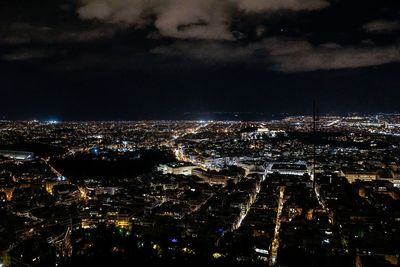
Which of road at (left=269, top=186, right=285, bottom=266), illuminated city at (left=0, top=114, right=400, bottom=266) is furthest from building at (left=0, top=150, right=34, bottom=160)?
road at (left=269, top=186, right=285, bottom=266)

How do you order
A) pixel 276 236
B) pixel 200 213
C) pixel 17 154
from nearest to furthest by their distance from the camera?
pixel 276 236 → pixel 200 213 → pixel 17 154

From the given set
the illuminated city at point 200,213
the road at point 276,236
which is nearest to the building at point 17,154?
the illuminated city at point 200,213

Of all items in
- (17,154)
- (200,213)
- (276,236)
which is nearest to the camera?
(276,236)

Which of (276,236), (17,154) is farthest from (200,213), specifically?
(17,154)

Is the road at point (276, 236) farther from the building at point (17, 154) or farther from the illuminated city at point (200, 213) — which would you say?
the building at point (17, 154)

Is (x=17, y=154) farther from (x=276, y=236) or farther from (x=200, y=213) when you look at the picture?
(x=276, y=236)

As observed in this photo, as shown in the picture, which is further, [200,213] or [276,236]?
[200,213]

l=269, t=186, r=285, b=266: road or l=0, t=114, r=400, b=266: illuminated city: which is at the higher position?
l=0, t=114, r=400, b=266: illuminated city

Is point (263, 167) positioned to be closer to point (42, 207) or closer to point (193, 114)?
point (42, 207)

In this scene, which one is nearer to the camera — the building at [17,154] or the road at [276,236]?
the road at [276,236]

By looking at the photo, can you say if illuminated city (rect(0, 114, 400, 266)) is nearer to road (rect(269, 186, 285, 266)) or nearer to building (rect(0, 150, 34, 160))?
road (rect(269, 186, 285, 266))

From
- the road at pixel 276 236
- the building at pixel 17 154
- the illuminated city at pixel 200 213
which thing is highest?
the building at pixel 17 154
